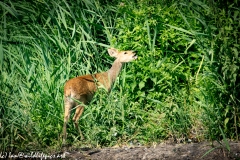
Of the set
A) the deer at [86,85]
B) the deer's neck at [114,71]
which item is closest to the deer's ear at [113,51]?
the deer at [86,85]

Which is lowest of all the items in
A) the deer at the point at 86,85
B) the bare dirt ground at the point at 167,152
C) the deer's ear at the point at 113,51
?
the bare dirt ground at the point at 167,152

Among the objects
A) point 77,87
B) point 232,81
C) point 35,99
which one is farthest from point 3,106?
point 232,81

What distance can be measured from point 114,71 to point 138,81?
626 millimetres

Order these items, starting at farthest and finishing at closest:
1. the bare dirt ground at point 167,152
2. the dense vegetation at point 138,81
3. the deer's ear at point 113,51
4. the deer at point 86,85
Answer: the deer's ear at point 113,51 < the deer at point 86,85 < the dense vegetation at point 138,81 < the bare dirt ground at point 167,152

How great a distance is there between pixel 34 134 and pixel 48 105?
1.44 ft

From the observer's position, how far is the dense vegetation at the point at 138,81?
16.2 feet

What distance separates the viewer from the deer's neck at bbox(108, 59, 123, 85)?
6.79 m

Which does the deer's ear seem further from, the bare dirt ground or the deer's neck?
the bare dirt ground

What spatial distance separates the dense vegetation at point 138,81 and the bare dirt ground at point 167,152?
22 centimetres

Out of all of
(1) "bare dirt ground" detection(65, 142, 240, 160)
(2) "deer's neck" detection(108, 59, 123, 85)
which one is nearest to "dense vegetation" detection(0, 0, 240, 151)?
(2) "deer's neck" detection(108, 59, 123, 85)

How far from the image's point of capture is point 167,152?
4.67 m

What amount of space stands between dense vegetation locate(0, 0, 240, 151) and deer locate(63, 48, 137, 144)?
0.10 m

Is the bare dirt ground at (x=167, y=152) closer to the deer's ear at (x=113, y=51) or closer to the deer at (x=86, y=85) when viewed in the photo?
the deer at (x=86, y=85)

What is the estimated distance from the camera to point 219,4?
498 centimetres
